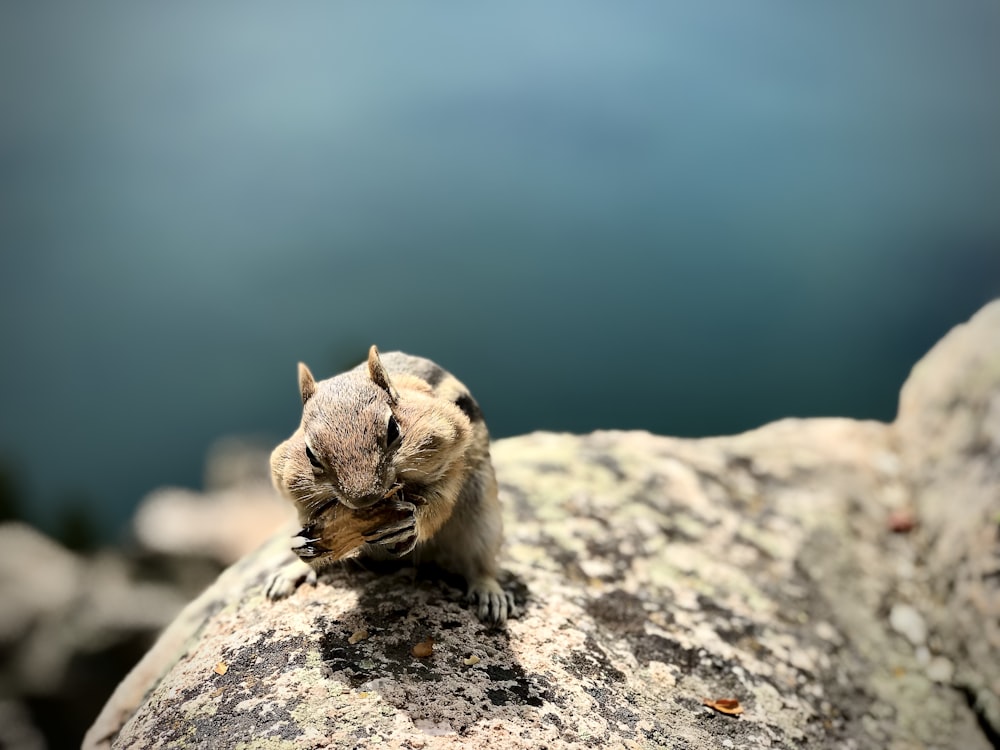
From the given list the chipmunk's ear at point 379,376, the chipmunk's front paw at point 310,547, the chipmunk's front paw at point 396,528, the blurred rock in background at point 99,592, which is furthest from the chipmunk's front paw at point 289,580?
the blurred rock in background at point 99,592

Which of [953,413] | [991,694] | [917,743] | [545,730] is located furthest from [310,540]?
[953,413]

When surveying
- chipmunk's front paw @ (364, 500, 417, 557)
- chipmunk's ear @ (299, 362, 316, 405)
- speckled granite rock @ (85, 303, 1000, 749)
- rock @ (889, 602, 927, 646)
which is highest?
chipmunk's ear @ (299, 362, 316, 405)

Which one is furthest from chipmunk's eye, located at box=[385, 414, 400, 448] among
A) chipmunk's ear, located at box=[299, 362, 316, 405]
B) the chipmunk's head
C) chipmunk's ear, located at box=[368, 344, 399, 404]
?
chipmunk's ear, located at box=[299, 362, 316, 405]

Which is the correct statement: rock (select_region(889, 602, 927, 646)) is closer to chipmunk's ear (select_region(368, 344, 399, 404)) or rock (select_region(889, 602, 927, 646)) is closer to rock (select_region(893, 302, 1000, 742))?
rock (select_region(893, 302, 1000, 742))

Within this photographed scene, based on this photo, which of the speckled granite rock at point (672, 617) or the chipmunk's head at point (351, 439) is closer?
the chipmunk's head at point (351, 439)

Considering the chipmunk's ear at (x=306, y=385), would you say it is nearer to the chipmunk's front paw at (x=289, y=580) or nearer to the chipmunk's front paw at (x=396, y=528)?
the chipmunk's front paw at (x=396, y=528)

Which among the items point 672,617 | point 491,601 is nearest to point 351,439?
point 491,601
